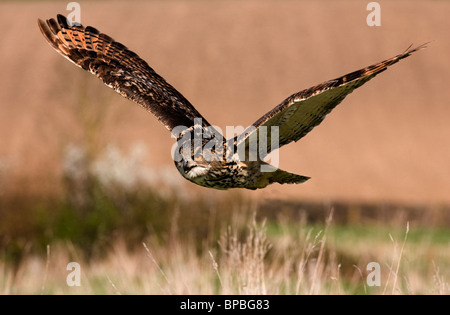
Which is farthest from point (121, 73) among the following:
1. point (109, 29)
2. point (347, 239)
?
point (109, 29)

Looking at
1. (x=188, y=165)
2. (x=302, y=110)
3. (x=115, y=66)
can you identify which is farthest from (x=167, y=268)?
(x=302, y=110)

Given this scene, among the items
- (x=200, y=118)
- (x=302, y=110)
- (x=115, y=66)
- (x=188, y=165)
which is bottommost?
(x=188, y=165)

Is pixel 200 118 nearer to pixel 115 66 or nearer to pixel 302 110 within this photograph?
pixel 115 66

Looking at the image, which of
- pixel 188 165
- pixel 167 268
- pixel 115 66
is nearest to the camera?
pixel 188 165

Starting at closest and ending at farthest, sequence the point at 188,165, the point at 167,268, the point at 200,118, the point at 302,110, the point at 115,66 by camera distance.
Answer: the point at 302,110
the point at 188,165
the point at 200,118
the point at 115,66
the point at 167,268

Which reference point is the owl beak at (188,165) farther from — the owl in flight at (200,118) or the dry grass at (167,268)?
the dry grass at (167,268)

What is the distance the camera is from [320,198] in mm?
32469

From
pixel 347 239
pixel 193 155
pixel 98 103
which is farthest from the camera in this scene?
pixel 347 239

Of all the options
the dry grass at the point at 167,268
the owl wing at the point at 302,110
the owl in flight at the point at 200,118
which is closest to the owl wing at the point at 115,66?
the owl in flight at the point at 200,118

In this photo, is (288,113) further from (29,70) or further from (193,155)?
(29,70)

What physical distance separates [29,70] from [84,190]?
117 ft

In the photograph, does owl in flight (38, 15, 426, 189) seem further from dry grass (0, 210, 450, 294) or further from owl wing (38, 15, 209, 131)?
dry grass (0, 210, 450, 294)

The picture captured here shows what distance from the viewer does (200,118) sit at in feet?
26.8

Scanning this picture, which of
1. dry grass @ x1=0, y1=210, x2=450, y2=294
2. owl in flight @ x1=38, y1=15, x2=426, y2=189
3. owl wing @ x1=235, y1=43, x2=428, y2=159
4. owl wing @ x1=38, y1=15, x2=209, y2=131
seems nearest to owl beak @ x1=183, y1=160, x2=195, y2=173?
owl in flight @ x1=38, y1=15, x2=426, y2=189
